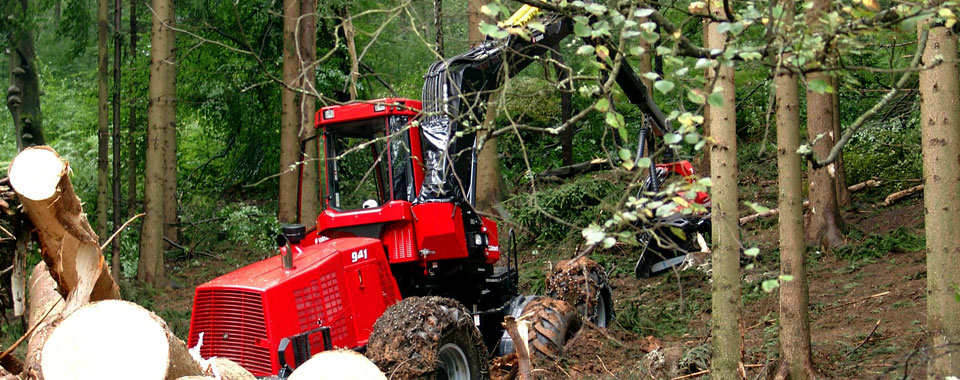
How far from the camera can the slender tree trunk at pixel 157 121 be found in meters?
13.5

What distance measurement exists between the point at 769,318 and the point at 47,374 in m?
7.17

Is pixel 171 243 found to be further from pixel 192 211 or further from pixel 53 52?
pixel 53 52

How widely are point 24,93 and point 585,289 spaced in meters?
10.9

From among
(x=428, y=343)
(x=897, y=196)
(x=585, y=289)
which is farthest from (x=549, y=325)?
(x=897, y=196)

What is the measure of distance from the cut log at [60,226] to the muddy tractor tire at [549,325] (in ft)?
13.4

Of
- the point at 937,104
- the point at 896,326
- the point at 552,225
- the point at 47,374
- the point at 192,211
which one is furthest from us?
the point at 192,211

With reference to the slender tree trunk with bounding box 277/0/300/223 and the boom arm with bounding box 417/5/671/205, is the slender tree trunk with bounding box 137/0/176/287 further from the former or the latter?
the boom arm with bounding box 417/5/671/205

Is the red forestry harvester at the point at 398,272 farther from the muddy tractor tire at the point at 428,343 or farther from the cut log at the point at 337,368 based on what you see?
the cut log at the point at 337,368

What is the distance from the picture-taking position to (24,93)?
48.3 ft

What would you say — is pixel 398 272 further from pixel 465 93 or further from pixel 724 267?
pixel 724 267

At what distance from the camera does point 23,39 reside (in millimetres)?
15195

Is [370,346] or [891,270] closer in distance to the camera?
[370,346]

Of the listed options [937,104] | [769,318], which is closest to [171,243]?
[769,318]

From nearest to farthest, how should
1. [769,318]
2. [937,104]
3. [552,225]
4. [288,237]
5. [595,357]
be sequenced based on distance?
1. [937,104]
2. [288,237]
3. [595,357]
4. [769,318]
5. [552,225]
